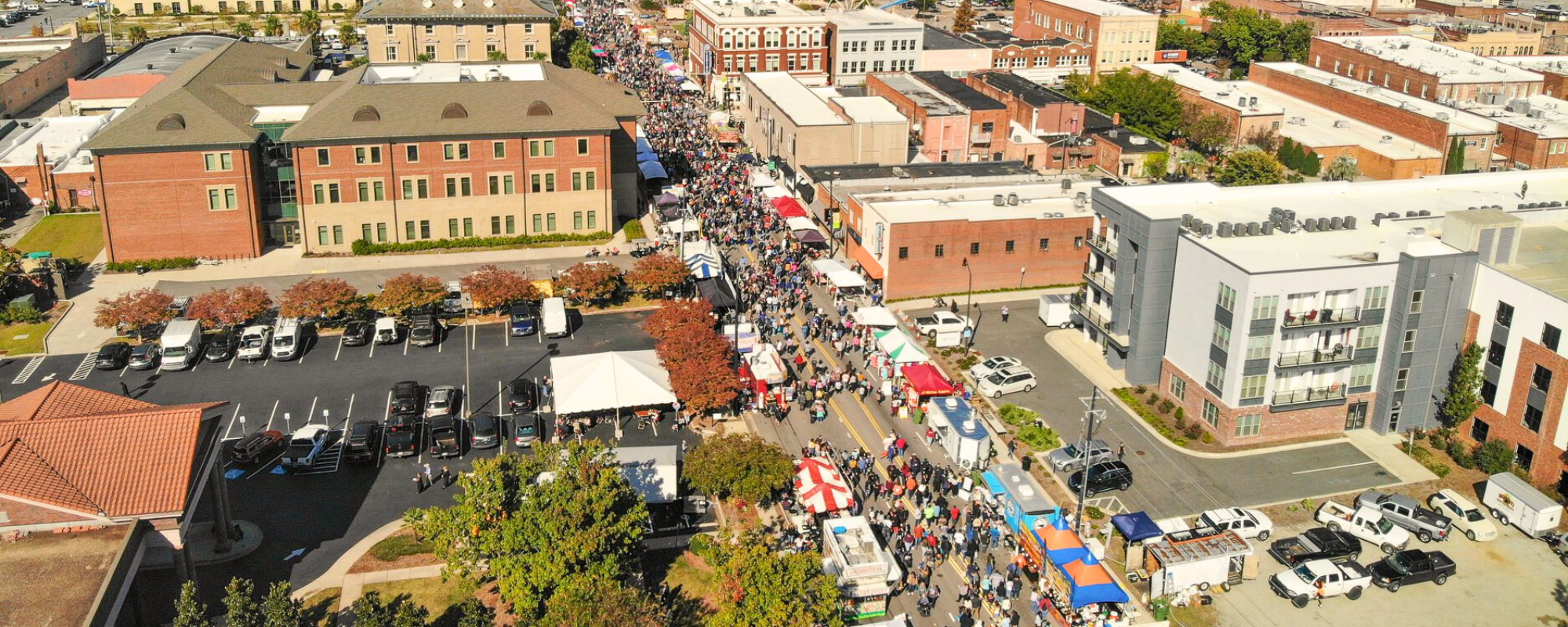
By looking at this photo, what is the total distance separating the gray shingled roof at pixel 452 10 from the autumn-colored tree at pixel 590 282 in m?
64.5

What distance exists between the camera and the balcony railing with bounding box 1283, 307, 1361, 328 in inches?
2034

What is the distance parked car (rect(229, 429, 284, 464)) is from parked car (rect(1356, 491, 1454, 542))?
45.1 meters

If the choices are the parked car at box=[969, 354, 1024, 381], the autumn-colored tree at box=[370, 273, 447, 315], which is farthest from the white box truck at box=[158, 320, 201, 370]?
the parked car at box=[969, 354, 1024, 381]

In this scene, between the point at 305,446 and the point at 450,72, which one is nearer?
the point at 305,446

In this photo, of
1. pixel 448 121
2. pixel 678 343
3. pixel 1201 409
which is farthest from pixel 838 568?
pixel 448 121

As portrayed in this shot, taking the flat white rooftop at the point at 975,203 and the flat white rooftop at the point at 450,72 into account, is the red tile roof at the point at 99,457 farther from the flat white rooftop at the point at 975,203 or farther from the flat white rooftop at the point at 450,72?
the flat white rooftop at the point at 450,72

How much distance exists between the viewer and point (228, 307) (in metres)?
64.2

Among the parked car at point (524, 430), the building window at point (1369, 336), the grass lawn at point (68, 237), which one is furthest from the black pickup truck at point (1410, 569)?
the grass lawn at point (68, 237)

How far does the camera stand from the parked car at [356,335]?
63906mm

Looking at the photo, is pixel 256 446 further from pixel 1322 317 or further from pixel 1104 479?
pixel 1322 317

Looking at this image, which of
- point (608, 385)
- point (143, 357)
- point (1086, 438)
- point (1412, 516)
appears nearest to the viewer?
point (1412, 516)

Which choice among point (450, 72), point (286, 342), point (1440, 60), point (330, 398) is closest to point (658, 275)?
point (330, 398)

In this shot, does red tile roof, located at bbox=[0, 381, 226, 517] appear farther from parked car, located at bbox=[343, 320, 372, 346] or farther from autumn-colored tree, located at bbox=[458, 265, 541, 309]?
autumn-colored tree, located at bbox=[458, 265, 541, 309]

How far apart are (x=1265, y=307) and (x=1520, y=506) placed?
39.7 feet
